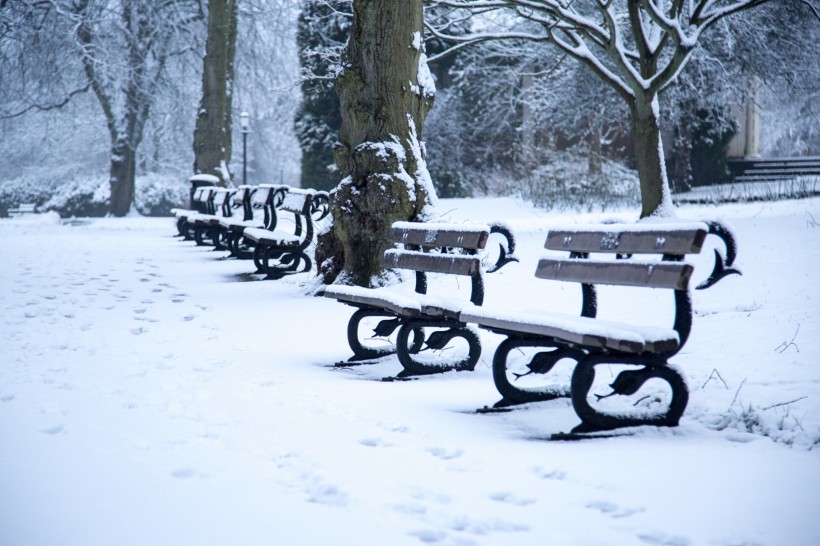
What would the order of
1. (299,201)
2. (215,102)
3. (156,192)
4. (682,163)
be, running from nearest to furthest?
(299,201)
(215,102)
(682,163)
(156,192)

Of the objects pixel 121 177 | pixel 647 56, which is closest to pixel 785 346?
pixel 647 56

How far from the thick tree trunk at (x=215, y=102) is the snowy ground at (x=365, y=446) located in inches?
512

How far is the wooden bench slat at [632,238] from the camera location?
3827 millimetres

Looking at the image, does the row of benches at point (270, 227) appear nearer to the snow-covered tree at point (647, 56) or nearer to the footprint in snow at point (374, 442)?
the snow-covered tree at point (647, 56)

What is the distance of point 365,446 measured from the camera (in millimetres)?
3834

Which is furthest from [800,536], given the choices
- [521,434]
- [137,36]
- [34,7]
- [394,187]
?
[137,36]

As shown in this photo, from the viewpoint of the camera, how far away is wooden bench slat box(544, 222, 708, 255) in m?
3.83

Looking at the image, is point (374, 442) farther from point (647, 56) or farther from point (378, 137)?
point (647, 56)

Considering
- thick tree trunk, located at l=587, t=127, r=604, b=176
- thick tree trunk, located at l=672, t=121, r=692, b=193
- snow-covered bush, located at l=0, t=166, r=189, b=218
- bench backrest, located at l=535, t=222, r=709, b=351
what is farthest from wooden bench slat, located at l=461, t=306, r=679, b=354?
snow-covered bush, located at l=0, t=166, r=189, b=218

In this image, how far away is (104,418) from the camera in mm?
4168

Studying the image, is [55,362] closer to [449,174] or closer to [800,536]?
[800,536]

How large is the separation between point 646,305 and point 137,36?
74.8ft

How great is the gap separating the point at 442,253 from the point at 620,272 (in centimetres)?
178

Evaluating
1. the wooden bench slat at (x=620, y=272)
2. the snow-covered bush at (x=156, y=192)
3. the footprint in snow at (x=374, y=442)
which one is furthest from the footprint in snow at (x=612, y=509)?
the snow-covered bush at (x=156, y=192)
